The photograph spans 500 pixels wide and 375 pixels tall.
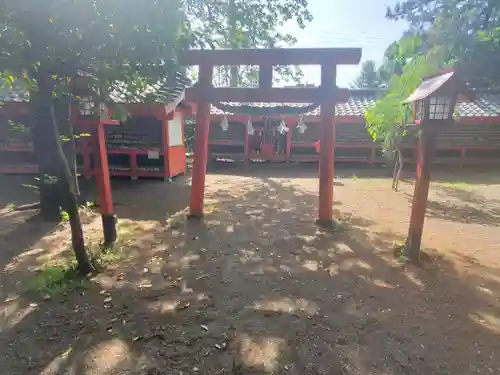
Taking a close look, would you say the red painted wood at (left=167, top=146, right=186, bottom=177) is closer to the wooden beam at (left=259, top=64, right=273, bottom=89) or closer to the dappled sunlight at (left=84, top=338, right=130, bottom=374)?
the wooden beam at (left=259, top=64, right=273, bottom=89)

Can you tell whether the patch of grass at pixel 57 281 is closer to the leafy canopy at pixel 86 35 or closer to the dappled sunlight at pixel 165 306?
the dappled sunlight at pixel 165 306

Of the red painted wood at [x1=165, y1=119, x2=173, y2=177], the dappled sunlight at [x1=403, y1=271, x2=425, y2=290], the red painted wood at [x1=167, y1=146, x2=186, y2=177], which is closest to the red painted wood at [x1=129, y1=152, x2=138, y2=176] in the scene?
the red painted wood at [x1=165, y1=119, x2=173, y2=177]

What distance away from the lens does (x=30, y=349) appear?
2.80m

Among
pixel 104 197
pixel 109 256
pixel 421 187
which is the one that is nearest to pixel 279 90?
pixel 421 187

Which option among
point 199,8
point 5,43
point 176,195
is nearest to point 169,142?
point 176,195

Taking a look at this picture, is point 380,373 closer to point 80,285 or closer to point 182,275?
point 182,275

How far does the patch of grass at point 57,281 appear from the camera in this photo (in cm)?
371

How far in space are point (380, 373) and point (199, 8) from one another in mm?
9363

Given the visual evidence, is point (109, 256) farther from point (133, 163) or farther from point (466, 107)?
point (466, 107)

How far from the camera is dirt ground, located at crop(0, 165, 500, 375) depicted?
8.72ft

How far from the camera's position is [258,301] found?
3.54m

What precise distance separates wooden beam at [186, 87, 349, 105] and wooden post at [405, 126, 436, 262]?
5.71 feet

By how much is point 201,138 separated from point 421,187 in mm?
3800

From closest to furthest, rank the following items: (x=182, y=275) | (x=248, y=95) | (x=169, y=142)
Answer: (x=182, y=275), (x=248, y=95), (x=169, y=142)
